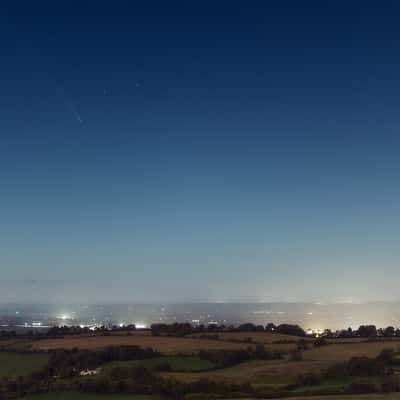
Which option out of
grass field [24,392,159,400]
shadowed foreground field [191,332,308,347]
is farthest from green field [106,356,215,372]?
shadowed foreground field [191,332,308,347]

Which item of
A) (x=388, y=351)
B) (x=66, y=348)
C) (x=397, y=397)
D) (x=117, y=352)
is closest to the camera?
(x=397, y=397)

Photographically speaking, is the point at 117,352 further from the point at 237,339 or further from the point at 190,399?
the point at 190,399

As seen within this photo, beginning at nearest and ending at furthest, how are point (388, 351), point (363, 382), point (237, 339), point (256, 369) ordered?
point (363, 382)
point (256, 369)
point (388, 351)
point (237, 339)

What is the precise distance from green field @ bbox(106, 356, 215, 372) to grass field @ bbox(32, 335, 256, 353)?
12.6ft

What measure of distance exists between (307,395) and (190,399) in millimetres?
6101

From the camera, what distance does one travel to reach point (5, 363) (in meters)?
49.4

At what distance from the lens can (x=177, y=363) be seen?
147 ft

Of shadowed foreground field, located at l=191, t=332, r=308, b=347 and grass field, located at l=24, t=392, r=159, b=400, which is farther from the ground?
shadowed foreground field, located at l=191, t=332, r=308, b=347

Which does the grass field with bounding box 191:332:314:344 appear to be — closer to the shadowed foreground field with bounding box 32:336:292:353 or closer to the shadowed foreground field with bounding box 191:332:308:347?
the shadowed foreground field with bounding box 191:332:308:347

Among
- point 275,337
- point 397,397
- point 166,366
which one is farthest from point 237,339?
point 397,397

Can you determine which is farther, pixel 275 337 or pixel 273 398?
pixel 275 337

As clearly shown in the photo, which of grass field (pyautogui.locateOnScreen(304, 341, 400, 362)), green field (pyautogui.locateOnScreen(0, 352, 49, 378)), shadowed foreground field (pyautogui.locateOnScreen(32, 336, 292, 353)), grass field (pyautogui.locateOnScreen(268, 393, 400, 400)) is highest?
shadowed foreground field (pyautogui.locateOnScreen(32, 336, 292, 353))

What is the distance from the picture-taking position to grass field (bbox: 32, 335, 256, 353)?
54.0 metres

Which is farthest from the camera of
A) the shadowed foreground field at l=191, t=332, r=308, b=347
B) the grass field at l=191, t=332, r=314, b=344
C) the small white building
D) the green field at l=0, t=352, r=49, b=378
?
the grass field at l=191, t=332, r=314, b=344
